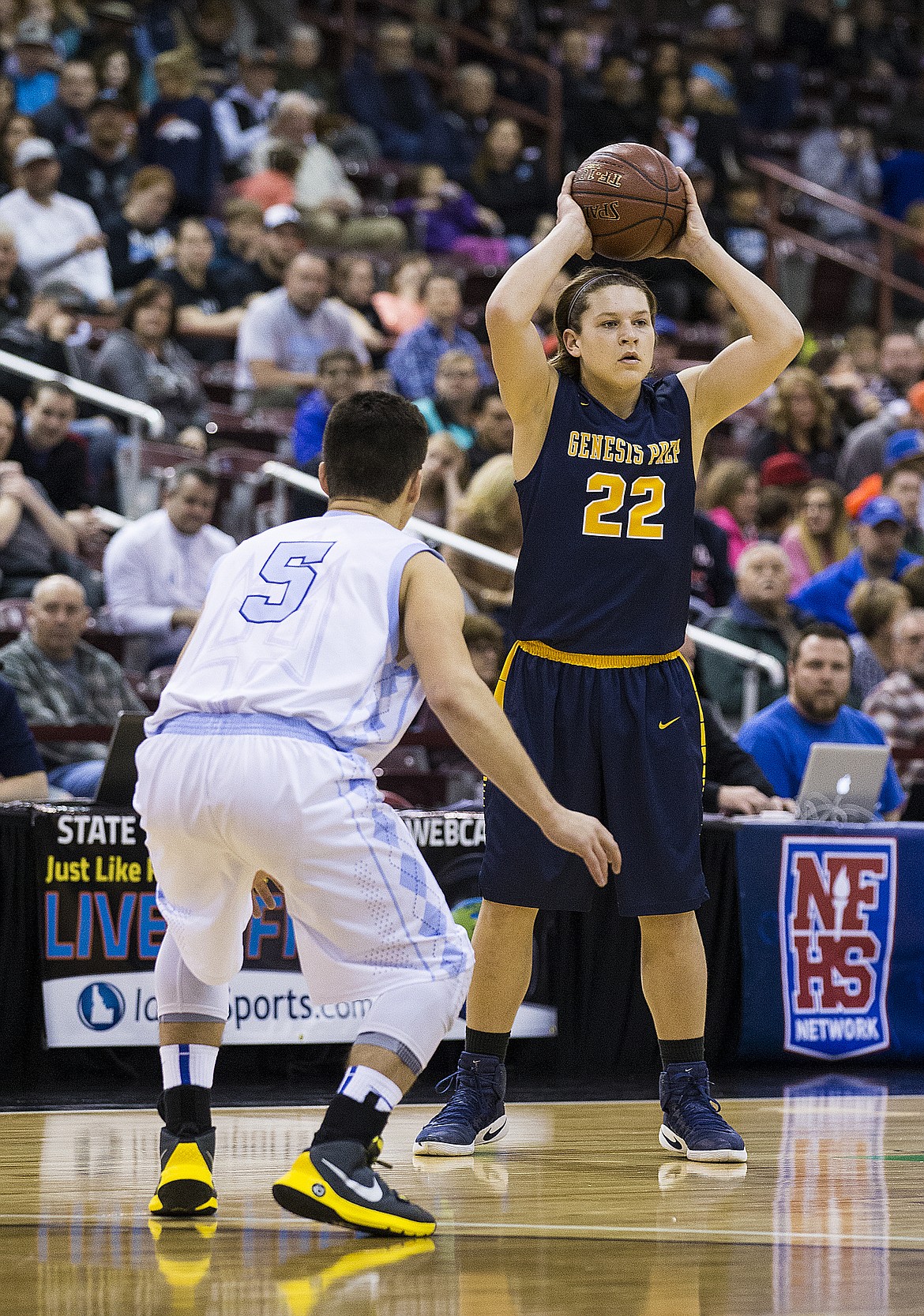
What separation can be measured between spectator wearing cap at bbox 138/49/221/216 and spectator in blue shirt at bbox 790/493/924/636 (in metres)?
5.43

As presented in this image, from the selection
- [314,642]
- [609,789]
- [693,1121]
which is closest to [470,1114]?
[693,1121]

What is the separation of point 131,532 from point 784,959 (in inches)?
143

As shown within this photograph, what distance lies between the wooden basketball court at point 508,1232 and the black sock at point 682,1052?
225 millimetres

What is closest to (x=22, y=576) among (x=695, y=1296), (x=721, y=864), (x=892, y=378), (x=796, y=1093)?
(x=721, y=864)

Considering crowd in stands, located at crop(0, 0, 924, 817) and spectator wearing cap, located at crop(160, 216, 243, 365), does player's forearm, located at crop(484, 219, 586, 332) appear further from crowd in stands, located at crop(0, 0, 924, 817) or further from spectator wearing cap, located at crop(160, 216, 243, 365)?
spectator wearing cap, located at crop(160, 216, 243, 365)

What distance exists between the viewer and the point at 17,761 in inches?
238

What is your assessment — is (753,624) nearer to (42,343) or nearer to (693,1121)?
(42,343)

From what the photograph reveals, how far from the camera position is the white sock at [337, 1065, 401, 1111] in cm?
321

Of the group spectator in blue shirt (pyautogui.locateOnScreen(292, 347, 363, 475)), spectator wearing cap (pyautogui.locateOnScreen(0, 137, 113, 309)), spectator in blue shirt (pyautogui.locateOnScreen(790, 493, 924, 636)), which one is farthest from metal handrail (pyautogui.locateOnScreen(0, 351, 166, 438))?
spectator in blue shirt (pyautogui.locateOnScreen(790, 493, 924, 636))

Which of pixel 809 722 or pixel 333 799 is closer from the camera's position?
pixel 333 799

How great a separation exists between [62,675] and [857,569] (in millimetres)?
4134

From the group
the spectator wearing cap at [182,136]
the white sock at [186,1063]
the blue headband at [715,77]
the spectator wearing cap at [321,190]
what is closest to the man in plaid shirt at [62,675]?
the white sock at [186,1063]

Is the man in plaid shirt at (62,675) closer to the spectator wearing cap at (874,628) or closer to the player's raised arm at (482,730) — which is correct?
the spectator wearing cap at (874,628)

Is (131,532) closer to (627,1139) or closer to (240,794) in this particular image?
(627,1139)
